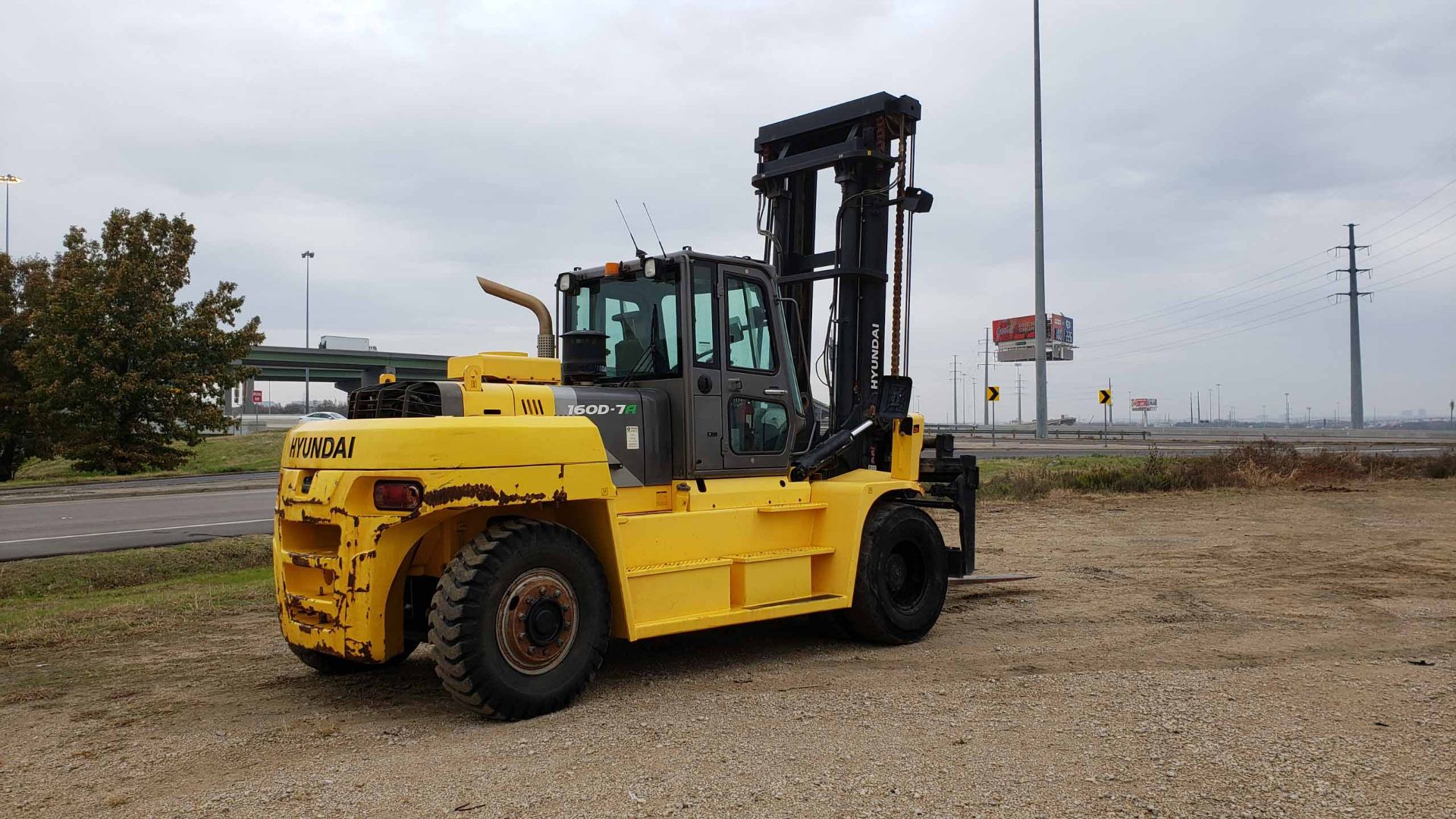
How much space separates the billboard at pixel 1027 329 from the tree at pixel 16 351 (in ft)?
289

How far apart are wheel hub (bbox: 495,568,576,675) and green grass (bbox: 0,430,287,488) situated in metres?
23.6

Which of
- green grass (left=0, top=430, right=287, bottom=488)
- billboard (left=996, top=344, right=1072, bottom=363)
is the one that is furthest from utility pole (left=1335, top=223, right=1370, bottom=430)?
green grass (left=0, top=430, right=287, bottom=488)

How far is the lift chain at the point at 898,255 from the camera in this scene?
873cm

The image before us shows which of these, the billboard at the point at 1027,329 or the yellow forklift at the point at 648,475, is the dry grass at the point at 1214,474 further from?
the billboard at the point at 1027,329

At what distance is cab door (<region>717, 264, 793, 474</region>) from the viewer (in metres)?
7.22

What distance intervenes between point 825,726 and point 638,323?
3.06 m

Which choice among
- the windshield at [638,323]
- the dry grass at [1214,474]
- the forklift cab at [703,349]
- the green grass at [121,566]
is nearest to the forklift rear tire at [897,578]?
the forklift cab at [703,349]

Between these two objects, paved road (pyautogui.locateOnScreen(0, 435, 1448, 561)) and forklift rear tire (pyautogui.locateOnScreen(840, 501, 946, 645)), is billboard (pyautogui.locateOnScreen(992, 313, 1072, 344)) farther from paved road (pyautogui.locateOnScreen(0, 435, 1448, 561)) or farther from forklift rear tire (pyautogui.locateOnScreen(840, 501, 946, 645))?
forklift rear tire (pyautogui.locateOnScreen(840, 501, 946, 645))

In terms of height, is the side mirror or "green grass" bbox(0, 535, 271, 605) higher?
the side mirror

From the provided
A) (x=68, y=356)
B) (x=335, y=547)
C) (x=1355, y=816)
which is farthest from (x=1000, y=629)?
(x=68, y=356)

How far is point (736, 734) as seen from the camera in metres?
5.38

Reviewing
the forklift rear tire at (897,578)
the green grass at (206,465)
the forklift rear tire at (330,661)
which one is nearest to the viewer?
the forklift rear tire at (330,661)

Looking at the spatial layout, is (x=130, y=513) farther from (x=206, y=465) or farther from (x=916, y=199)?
(x=206, y=465)

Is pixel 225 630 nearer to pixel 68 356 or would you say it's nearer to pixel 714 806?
pixel 714 806
